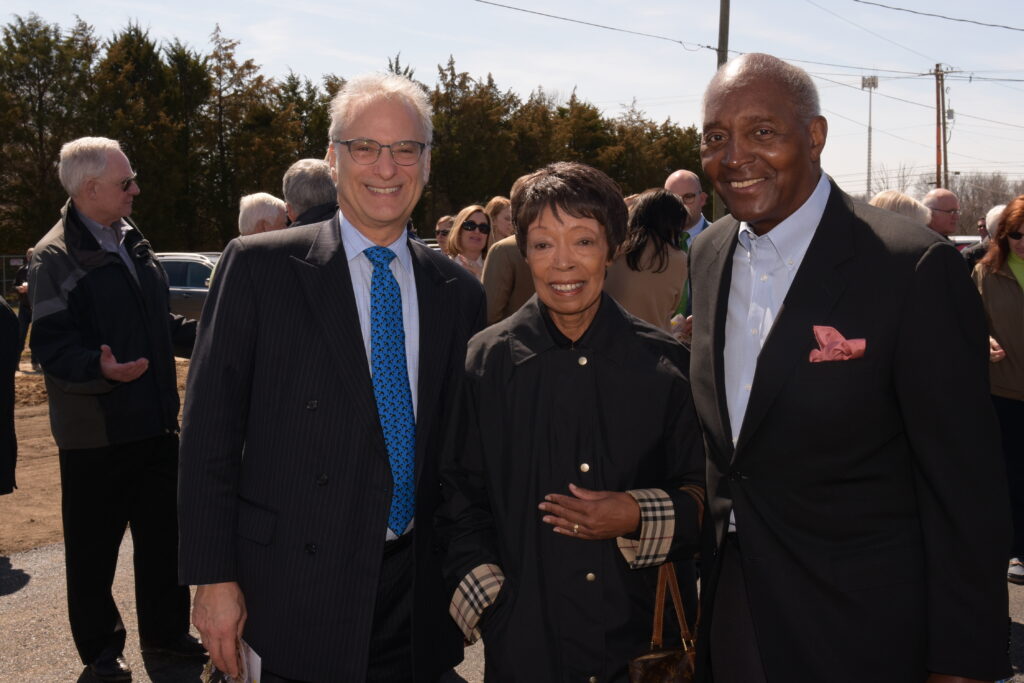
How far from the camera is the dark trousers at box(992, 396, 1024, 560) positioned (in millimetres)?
5469

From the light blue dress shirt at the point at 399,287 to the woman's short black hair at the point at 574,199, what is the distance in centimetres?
40

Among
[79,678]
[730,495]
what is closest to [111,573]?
[79,678]

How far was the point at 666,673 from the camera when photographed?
2.34m

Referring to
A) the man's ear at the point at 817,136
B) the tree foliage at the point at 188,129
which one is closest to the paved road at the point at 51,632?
the man's ear at the point at 817,136

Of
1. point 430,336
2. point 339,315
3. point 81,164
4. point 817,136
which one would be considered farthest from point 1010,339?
point 81,164

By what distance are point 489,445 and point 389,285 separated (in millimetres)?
606

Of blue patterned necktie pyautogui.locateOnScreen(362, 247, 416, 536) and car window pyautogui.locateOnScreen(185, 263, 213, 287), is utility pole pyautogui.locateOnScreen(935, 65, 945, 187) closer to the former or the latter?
car window pyautogui.locateOnScreen(185, 263, 213, 287)

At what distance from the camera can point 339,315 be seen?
260 cm

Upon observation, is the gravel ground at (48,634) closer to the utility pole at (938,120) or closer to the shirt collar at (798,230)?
the shirt collar at (798,230)

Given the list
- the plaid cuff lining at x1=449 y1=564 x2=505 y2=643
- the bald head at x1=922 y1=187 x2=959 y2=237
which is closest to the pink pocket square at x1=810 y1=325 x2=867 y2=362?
the plaid cuff lining at x1=449 y1=564 x2=505 y2=643

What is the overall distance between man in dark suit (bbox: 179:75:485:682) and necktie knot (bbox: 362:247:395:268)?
6 cm

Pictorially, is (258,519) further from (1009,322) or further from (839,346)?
(1009,322)

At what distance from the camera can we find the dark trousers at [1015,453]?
5469 mm

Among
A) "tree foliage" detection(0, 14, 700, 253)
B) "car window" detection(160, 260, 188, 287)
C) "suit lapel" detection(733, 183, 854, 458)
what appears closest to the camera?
"suit lapel" detection(733, 183, 854, 458)
